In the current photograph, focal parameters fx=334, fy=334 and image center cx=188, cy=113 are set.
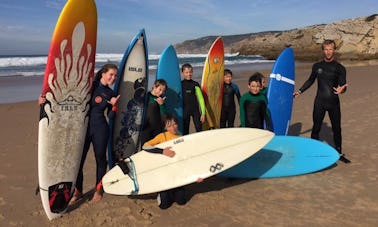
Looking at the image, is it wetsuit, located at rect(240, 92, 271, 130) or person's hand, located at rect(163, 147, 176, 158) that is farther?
wetsuit, located at rect(240, 92, 271, 130)

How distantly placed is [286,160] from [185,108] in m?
1.61

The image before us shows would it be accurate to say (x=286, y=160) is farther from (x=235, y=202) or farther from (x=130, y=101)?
(x=130, y=101)

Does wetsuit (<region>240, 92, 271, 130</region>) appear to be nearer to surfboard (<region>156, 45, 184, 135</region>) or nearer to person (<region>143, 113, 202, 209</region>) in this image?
surfboard (<region>156, 45, 184, 135</region>)

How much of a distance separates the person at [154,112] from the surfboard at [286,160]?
0.99 meters

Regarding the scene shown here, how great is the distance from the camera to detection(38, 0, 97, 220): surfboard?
11.0 feet

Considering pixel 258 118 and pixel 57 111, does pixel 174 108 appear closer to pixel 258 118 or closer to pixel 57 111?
pixel 258 118

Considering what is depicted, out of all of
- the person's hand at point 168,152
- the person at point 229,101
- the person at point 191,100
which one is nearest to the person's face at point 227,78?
the person at point 229,101

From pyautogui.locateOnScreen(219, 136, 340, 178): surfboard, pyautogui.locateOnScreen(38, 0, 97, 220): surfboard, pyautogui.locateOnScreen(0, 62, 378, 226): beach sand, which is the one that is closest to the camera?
pyautogui.locateOnScreen(0, 62, 378, 226): beach sand

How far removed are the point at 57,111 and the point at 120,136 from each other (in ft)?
3.37

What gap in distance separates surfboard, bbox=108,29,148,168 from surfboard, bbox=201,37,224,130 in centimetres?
136

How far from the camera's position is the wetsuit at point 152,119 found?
13.1 ft

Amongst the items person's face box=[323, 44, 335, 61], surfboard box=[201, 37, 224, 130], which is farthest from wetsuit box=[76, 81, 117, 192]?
person's face box=[323, 44, 335, 61]

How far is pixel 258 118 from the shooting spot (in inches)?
173

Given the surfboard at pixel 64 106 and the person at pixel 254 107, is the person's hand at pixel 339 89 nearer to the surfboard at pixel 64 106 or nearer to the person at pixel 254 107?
the person at pixel 254 107
